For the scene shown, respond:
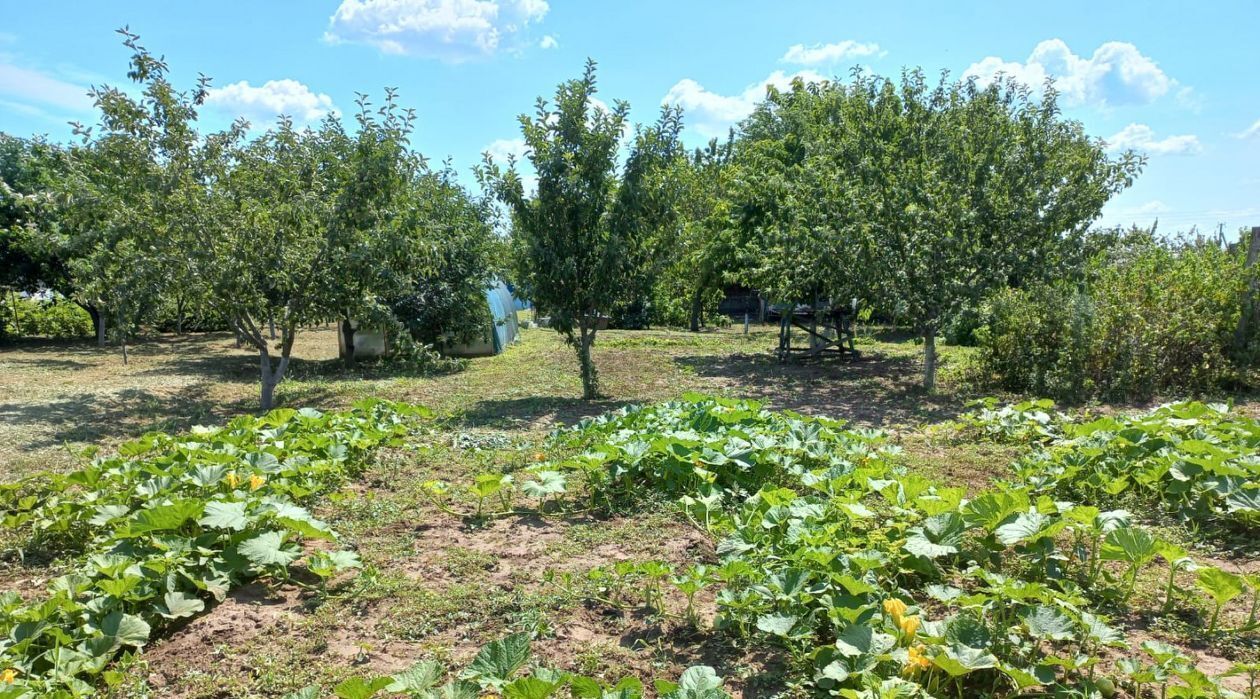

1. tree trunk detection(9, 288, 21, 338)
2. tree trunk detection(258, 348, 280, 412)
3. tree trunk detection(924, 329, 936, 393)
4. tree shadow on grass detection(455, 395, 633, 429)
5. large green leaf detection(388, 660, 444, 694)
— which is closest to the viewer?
large green leaf detection(388, 660, 444, 694)

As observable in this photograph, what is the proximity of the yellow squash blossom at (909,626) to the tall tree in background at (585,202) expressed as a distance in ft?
24.5

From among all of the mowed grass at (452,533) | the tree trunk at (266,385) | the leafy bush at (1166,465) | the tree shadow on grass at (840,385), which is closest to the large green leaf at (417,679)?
the mowed grass at (452,533)

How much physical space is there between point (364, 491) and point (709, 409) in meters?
2.70

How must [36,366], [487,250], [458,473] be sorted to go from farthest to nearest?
[487,250] < [36,366] < [458,473]

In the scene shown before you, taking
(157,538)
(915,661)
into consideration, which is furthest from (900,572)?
(157,538)

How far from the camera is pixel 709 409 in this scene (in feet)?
20.1

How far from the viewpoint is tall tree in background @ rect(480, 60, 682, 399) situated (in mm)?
9727

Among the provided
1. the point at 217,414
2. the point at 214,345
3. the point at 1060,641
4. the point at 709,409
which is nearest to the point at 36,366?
the point at 214,345

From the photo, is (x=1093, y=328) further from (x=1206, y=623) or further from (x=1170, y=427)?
(x=1206, y=623)

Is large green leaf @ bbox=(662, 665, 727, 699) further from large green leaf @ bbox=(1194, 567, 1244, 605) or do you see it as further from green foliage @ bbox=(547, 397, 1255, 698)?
large green leaf @ bbox=(1194, 567, 1244, 605)

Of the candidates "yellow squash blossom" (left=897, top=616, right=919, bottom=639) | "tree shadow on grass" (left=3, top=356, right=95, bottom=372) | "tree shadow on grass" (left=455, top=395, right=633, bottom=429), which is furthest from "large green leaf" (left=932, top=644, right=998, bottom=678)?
"tree shadow on grass" (left=3, top=356, right=95, bottom=372)

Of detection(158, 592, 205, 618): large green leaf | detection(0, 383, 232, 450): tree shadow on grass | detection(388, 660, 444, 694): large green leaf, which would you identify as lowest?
detection(0, 383, 232, 450): tree shadow on grass

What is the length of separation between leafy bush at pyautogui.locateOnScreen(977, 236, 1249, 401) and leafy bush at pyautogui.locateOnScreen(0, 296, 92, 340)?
911 inches

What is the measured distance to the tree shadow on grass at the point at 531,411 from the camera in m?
8.40
